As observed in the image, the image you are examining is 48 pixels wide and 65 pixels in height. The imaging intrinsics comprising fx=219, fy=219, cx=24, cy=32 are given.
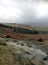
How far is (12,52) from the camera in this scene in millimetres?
29109

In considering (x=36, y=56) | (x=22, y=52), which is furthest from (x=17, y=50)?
(x=36, y=56)

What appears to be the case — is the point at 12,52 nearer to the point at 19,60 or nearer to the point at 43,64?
the point at 19,60

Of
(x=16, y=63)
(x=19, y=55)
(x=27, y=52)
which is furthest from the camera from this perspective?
(x=27, y=52)

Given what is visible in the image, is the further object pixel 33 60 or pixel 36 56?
pixel 36 56

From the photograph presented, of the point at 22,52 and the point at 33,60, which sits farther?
the point at 22,52

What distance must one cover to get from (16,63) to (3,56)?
1.96 metres

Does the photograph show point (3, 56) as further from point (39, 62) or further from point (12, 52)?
point (39, 62)

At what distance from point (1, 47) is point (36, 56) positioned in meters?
4.84

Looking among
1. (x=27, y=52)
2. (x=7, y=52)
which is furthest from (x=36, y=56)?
(x=7, y=52)

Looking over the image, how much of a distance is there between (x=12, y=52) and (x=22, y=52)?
147 centimetres

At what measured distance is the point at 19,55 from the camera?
92.5ft

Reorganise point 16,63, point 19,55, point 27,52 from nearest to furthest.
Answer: point 16,63, point 19,55, point 27,52

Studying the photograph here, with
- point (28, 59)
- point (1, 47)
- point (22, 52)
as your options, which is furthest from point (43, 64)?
point (1, 47)

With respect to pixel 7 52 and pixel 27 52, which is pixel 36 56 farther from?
pixel 7 52
